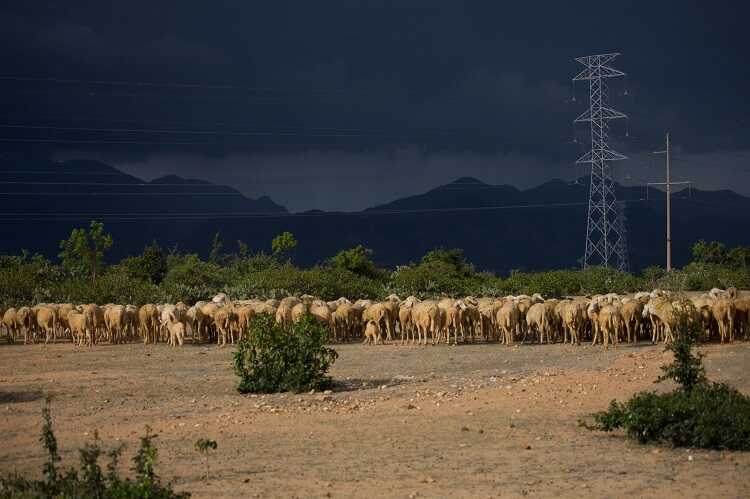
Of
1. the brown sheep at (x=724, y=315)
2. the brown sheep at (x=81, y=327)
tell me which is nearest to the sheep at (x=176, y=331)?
the brown sheep at (x=81, y=327)

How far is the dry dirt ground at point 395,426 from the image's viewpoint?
1134cm

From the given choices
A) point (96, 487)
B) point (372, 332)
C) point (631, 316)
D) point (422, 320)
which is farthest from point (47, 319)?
point (96, 487)

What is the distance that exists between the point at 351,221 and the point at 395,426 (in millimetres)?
124725

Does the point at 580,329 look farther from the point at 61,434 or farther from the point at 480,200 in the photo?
the point at 480,200

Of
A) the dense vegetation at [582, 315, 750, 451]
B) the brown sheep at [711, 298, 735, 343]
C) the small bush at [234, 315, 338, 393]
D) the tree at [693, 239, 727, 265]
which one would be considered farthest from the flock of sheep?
the tree at [693, 239, 727, 265]

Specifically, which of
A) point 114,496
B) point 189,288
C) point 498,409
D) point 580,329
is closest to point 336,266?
point 189,288

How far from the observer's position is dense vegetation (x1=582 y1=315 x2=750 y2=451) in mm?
12602

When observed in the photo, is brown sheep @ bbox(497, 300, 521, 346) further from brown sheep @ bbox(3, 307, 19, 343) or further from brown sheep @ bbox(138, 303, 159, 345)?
brown sheep @ bbox(3, 307, 19, 343)

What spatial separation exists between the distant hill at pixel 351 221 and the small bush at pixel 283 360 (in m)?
107

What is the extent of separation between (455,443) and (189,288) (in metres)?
30.7

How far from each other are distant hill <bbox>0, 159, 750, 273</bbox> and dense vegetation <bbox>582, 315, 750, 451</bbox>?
114 meters

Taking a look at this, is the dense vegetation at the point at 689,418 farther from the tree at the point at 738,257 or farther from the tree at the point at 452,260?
the tree at the point at 738,257

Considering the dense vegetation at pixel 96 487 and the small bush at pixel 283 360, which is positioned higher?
the small bush at pixel 283 360

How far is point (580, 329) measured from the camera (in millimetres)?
27875
